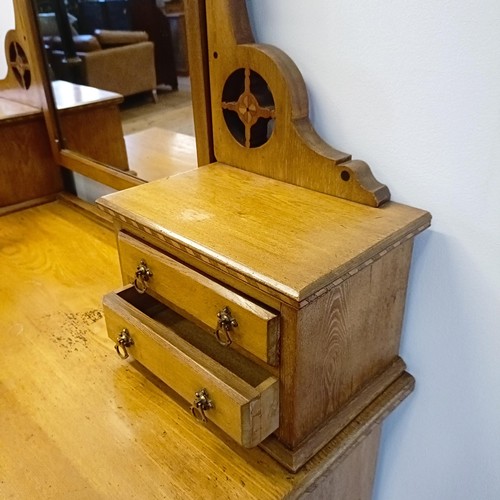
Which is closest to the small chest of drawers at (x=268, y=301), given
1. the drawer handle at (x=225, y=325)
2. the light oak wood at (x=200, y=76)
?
the drawer handle at (x=225, y=325)

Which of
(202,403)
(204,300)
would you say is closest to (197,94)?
(204,300)

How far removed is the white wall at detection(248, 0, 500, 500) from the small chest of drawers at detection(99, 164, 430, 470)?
1.9 inches

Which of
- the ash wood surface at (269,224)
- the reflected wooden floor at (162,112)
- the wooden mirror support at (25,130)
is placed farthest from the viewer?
the wooden mirror support at (25,130)

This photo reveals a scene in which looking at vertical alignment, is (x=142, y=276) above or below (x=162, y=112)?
below

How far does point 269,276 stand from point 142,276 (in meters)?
0.25

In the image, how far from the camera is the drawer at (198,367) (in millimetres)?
614

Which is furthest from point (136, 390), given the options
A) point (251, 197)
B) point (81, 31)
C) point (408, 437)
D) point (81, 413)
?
point (81, 31)

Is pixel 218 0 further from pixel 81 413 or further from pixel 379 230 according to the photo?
pixel 81 413

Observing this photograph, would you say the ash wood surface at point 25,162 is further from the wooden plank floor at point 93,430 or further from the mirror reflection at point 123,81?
the wooden plank floor at point 93,430

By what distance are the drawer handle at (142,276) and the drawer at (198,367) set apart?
0.04 m

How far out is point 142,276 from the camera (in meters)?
0.75

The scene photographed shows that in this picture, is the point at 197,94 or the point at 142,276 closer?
the point at 142,276

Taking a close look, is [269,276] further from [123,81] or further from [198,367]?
[123,81]

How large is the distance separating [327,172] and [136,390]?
Answer: 0.43 metres
